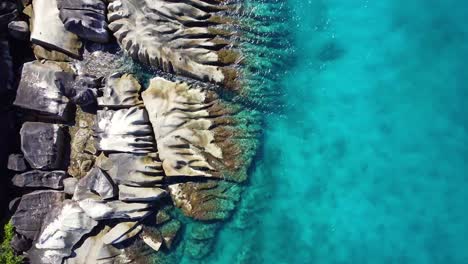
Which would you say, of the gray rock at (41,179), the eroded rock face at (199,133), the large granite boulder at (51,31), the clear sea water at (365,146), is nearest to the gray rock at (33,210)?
the gray rock at (41,179)

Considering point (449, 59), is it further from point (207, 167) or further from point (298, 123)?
point (207, 167)

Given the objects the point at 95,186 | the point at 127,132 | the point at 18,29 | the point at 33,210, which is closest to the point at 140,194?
the point at 95,186

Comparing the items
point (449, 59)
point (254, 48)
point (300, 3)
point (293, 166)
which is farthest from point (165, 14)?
point (449, 59)

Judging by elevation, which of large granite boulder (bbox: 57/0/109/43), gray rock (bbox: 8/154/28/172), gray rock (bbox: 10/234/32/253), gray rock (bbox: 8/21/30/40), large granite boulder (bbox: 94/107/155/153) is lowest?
gray rock (bbox: 10/234/32/253)

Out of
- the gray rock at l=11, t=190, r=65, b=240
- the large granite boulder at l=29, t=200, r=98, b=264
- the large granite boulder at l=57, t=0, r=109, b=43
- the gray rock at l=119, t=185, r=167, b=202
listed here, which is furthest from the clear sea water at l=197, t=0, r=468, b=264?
the large granite boulder at l=57, t=0, r=109, b=43

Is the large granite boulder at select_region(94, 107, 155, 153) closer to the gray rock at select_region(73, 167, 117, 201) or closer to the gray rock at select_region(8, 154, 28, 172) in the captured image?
the gray rock at select_region(73, 167, 117, 201)

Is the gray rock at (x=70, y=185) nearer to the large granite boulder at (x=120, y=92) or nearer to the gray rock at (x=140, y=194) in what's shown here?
the gray rock at (x=140, y=194)

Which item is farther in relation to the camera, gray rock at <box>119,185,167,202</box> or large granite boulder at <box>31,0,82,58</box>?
large granite boulder at <box>31,0,82,58</box>
